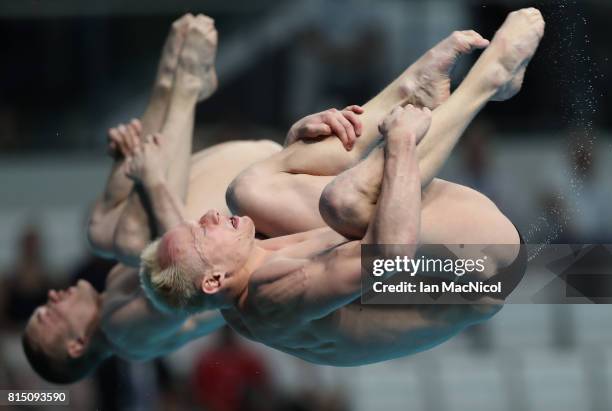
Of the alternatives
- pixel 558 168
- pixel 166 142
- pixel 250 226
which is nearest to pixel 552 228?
pixel 250 226

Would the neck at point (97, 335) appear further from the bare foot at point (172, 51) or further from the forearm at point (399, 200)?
the forearm at point (399, 200)

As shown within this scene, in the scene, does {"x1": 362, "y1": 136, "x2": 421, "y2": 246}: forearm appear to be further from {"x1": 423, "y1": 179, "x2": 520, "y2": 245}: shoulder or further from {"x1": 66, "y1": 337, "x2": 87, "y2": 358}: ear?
{"x1": 66, "y1": 337, "x2": 87, "y2": 358}: ear

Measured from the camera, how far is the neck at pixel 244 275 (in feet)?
8.94

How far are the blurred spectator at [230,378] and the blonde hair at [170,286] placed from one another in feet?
6.39

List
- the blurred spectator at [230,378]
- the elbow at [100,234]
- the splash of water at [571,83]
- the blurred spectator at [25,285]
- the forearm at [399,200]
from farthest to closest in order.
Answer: the blurred spectator at [25,285] → the blurred spectator at [230,378] → the elbow at [100,234] → the splash of water at [571,83] → the forearm at [399,200]

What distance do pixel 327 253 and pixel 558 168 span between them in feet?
9.65

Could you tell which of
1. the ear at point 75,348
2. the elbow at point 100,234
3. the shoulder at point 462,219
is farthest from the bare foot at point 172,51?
the shoulder at point 462,219

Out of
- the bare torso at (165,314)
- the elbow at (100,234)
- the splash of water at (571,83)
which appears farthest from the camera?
the elbow at (100,234)

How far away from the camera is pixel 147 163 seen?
3.33 m

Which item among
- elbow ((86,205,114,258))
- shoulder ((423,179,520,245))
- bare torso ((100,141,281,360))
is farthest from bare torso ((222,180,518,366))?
elbow ((86,205,114,258))

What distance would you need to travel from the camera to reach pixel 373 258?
8.16 feet

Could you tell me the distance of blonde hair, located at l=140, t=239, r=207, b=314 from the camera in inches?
106

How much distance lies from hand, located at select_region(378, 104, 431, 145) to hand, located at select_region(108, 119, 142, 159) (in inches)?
44.3

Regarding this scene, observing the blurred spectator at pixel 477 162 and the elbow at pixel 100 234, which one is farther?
the blurred spectator at pixel 477 162
